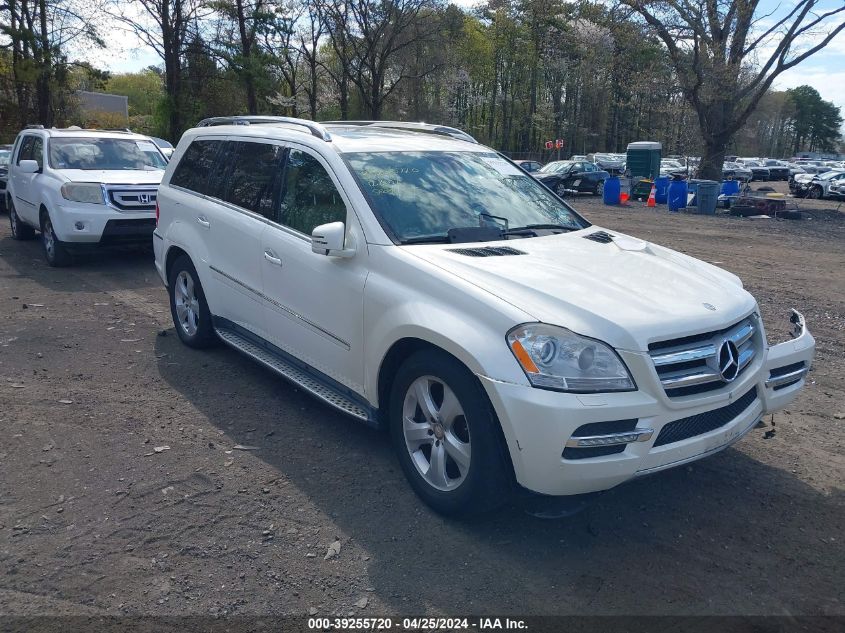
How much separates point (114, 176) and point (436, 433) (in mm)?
8242

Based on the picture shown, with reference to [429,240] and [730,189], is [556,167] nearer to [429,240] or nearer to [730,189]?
[730,189]

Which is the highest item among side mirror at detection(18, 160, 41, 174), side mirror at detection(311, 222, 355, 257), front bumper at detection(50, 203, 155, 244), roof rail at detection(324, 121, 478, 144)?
roof rail at detection(324, 121, 478, 144)

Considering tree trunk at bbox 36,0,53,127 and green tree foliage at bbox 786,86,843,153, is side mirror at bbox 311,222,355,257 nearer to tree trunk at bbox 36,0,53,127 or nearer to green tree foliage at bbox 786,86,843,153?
tree trunk at bbox 36,0,53,127

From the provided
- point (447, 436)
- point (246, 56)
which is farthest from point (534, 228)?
point (246, 56)

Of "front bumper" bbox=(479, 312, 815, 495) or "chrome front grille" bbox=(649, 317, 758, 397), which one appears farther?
"chrome front grille" bbox=(649, 317, 758, 397)

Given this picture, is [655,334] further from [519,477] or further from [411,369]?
[411,369]

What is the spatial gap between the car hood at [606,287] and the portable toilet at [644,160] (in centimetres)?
3323

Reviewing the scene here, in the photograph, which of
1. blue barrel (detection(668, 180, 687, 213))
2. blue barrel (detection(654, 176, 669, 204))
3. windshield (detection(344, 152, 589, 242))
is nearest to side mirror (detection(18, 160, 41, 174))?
windshield (detection(344, 152, 589, 242))

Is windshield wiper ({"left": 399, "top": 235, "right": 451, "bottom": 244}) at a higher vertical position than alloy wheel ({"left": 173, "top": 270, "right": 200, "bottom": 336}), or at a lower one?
higher

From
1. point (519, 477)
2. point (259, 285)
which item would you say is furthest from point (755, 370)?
point (259, 285)

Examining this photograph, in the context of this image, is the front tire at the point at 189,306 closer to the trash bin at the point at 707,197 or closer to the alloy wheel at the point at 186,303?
the alloy wheel at the point at 186,303

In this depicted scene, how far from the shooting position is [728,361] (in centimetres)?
363

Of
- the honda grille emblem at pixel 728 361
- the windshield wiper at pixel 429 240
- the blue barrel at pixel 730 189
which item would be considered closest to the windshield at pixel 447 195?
the windshield wiper at pixel 429 240

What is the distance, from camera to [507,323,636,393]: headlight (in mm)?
3299
